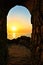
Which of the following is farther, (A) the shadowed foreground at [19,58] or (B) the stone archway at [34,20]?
(A) the shadowed foreground at [19,58]

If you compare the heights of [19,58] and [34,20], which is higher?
[34,20]

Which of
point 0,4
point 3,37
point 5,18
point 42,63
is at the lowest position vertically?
point 42,63

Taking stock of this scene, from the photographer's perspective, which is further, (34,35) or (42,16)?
(34,35)

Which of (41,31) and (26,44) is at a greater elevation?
(41,31)

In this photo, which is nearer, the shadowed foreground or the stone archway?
the stone archway

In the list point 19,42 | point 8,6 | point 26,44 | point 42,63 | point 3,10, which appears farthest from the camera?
point 19,42

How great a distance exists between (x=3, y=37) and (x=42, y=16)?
1.97 meters

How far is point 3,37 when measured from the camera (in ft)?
30.3

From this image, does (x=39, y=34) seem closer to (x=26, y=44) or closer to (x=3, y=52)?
(x=3, y=52)

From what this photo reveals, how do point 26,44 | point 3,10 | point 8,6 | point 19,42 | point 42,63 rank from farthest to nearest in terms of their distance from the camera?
1. point 19,42
2. point 26,44
3. point 8,6
4. point 3,10
5. point 42,63

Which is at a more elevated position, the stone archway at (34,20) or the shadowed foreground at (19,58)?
the stone archway at (34,20)

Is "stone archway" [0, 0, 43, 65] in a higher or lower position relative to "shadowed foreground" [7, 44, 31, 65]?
higher

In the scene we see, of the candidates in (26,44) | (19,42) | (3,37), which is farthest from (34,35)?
(19,42)

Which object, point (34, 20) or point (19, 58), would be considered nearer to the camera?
point (34, 20)
